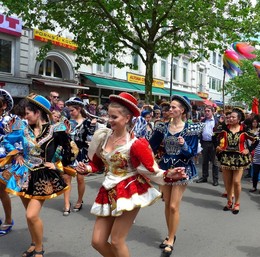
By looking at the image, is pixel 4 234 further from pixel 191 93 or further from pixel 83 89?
pixel 191 93

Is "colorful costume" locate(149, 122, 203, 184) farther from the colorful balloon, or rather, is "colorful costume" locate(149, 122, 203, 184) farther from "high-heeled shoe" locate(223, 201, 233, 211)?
the colorful balloon

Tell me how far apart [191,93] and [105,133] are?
105 feet

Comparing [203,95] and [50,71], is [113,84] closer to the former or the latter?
[50,71]

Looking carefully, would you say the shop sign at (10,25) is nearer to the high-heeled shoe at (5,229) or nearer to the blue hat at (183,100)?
the high-heeled shoe at (5,229)

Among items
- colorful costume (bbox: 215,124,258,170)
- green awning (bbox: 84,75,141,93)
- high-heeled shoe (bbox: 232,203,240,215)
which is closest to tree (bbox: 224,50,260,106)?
green awning (bbox: 84,75,141,93)

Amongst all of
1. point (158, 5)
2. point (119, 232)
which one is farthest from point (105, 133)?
point (158, 5)

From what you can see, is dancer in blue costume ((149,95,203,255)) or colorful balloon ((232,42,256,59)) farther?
colorful balloon ((232,42,256,59))

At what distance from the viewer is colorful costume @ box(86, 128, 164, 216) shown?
312 centimetres

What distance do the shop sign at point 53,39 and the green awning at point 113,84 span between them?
2198 mm

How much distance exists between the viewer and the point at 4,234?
4.65 meters

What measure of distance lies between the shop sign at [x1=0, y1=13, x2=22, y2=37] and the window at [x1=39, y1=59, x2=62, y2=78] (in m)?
2.33

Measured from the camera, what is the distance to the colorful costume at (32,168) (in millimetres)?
3852

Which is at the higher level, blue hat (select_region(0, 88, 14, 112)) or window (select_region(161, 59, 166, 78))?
window (select_region(161, 59, 166, 78))

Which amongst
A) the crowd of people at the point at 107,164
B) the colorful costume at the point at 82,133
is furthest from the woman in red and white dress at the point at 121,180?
the colorful costume at the point at 82,133
